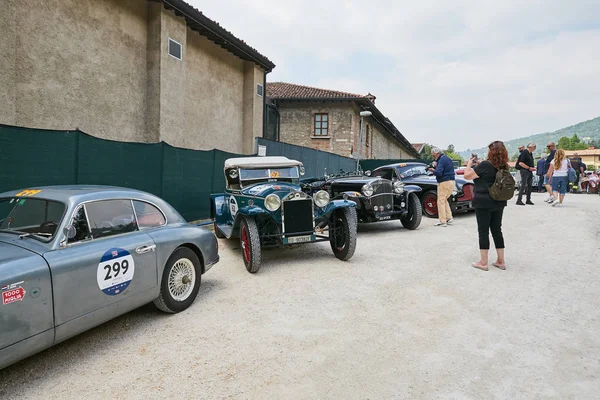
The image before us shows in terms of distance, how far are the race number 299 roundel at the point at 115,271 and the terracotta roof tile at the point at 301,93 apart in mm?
21768

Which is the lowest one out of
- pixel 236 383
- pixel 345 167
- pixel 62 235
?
pixel 236 383

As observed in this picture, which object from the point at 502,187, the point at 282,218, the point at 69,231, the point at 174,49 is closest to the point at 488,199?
the point at 502,187

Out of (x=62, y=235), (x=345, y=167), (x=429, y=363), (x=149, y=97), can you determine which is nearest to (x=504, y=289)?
(x=429, y=363)

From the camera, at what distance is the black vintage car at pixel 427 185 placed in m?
9.47

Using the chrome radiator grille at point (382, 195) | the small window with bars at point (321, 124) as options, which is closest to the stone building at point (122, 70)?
the chrome radiator grille at point (382, 195)

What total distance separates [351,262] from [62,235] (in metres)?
3.91

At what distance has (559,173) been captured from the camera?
9891mm

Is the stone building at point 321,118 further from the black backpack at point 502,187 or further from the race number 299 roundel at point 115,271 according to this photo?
the race number 299 roundel at point 115,271

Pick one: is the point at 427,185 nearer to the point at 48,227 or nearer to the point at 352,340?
the point at 352,340

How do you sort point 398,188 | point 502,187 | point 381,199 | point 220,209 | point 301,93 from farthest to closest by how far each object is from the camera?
point 301,93, point 398,188, point 381,199, point 220,209, point 502,187

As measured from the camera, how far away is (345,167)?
2064 cm

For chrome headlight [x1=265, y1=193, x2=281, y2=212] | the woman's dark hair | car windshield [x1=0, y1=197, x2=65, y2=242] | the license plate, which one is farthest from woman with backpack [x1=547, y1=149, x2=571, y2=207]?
car windshield [x1=0, y1=197, x2=65, y2=242]

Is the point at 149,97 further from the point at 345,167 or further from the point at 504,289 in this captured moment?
the point at 345,167

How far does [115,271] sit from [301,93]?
75.7 ft
